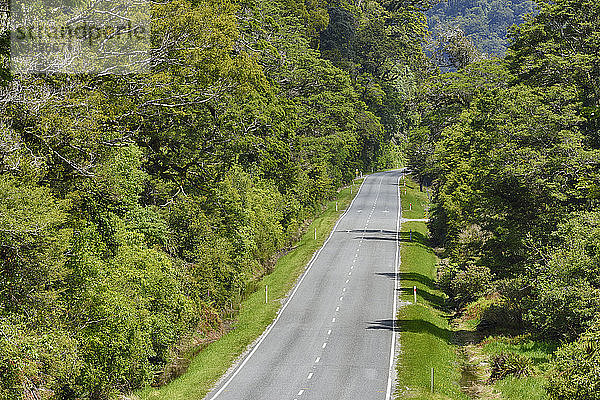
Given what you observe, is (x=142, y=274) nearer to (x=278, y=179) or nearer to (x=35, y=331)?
(x=35, y=331)

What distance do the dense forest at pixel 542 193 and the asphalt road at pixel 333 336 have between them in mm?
5868

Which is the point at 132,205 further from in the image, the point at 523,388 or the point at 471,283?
the point at 471,283

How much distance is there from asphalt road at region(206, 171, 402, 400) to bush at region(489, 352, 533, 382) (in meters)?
4.20

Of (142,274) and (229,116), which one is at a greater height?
(229,116)

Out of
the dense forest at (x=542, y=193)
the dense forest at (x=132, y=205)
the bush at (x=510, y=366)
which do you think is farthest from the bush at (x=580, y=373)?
the dense forest at (x=132, y=205)

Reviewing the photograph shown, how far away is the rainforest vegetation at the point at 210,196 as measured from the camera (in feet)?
59.2

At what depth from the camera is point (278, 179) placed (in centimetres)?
6112

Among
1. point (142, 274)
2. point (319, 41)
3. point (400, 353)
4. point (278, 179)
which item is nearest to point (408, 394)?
point (400, 353)

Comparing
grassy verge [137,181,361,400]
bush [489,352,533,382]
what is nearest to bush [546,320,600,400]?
bush [489,352,533,382]

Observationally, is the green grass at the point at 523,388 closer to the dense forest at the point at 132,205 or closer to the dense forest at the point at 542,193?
the dense forest at the point at 542,193

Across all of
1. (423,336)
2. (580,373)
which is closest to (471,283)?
(423,336)

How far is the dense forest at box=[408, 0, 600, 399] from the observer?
2800 cm

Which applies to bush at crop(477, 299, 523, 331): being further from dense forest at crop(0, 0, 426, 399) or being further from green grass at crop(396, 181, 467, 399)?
dense forest at crop(0, 0, 426, 399)

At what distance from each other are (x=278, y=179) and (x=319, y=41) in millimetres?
45923
